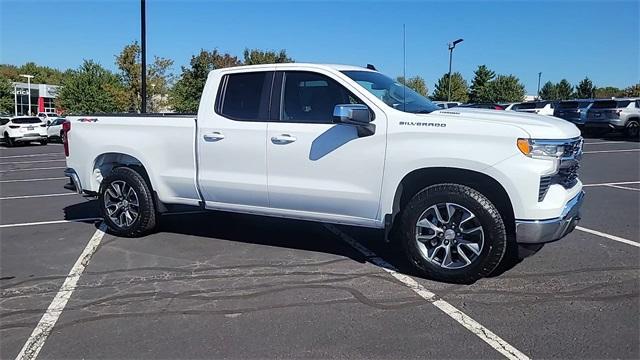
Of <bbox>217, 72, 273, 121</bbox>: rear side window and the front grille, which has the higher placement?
<bbox>217, 72, 273, 121</bbox>: rear side window

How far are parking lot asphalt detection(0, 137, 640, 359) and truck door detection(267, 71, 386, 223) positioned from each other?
0.66 metres

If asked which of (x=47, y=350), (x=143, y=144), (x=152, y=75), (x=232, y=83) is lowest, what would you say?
(x=47, y=350)

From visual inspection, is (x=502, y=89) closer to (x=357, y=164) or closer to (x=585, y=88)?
(x=585, y=88)

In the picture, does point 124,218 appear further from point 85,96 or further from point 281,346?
point 85,96

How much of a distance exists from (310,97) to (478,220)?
81.5 inches

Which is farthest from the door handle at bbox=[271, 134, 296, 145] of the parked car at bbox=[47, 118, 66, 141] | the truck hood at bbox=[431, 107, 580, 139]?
the parked car at bbox=[47, 118, 66, 141]

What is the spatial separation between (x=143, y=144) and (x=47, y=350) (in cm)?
315

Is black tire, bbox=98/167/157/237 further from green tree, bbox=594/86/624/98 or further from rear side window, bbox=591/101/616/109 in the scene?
green tree, bbox=594/86/624/98

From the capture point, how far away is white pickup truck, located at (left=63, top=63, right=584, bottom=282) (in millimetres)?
4500

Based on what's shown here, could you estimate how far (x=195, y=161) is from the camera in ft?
19.5

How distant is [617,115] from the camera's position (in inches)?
1007

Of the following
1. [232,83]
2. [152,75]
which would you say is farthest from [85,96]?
[232,83]

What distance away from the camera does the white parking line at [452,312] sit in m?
3.52

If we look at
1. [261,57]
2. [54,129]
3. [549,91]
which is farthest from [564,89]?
[54,129]
